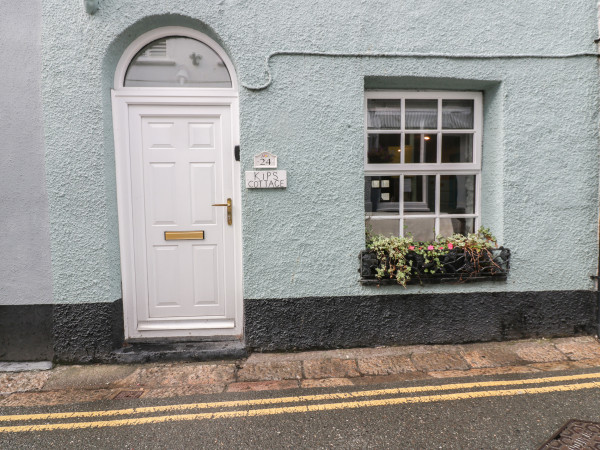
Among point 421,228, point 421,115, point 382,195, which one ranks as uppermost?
point 421,115

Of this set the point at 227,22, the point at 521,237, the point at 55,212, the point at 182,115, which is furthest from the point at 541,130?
the point at 55,212

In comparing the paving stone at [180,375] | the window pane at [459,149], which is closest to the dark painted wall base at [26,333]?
the paving stone at [180,375]

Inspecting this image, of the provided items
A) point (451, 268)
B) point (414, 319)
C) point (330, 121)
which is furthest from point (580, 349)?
point (330, 121)

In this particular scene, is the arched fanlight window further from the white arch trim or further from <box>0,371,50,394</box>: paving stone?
<box>0,371,50,394</box>: paving stone

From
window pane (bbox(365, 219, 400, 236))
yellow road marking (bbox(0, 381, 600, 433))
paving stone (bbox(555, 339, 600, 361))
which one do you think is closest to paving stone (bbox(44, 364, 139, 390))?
yellow road marking (bbox(0, 381, 600, 433))

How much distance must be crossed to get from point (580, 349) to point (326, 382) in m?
2.69

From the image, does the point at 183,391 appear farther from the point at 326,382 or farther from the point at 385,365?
the point at 385,365

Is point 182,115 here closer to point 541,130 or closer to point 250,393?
point 250,393

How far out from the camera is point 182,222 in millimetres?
3982

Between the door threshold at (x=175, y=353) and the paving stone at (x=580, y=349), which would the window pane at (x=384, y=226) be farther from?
the paving stone at (x=580, y=349)

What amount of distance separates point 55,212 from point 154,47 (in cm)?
197

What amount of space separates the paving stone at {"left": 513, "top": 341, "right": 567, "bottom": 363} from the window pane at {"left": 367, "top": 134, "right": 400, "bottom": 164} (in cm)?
236

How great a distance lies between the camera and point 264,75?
12.2ft

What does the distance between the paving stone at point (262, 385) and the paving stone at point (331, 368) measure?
0.67 feet
